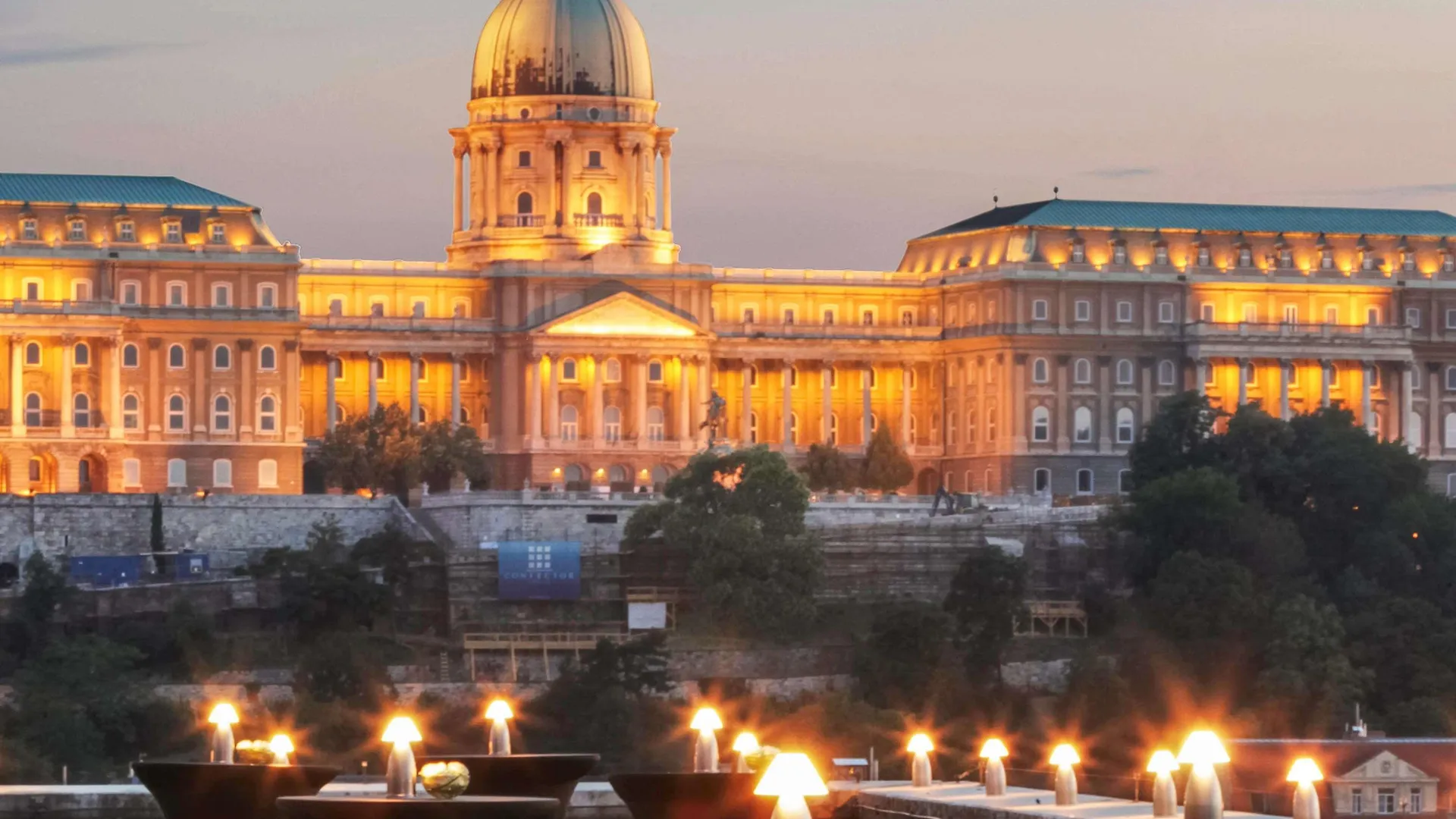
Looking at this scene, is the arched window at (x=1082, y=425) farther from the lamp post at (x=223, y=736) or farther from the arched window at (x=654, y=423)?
the lamp post at (x=223, y=736)

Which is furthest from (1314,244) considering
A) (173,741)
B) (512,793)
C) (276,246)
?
(512,793)

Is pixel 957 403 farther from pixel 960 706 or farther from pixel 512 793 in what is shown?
pixel 512 793

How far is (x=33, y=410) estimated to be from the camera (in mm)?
143000

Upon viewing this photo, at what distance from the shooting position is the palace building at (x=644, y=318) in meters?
148

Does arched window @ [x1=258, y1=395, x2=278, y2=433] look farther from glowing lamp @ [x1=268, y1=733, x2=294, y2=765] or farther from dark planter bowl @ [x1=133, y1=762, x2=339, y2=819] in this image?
dark planter bowl @ [x1=133, y1=762, x2=339, y2=819]

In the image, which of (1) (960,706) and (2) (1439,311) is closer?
(1) (960,706)

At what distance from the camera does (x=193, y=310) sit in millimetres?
147750

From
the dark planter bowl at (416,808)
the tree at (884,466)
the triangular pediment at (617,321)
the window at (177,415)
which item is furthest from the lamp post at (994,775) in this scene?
the triangular pediment at (617,321)

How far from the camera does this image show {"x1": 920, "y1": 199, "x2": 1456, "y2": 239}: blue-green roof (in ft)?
541

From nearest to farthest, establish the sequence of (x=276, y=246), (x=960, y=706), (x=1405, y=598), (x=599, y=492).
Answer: (x=960, y=706), (x=1405, y=598), (x=599, y=492), (x=276, y=246)

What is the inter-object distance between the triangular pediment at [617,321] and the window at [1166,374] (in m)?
20.6

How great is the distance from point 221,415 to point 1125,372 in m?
37.9

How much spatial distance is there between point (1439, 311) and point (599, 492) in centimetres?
4484

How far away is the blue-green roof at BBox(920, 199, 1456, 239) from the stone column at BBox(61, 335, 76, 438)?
40975 mm
